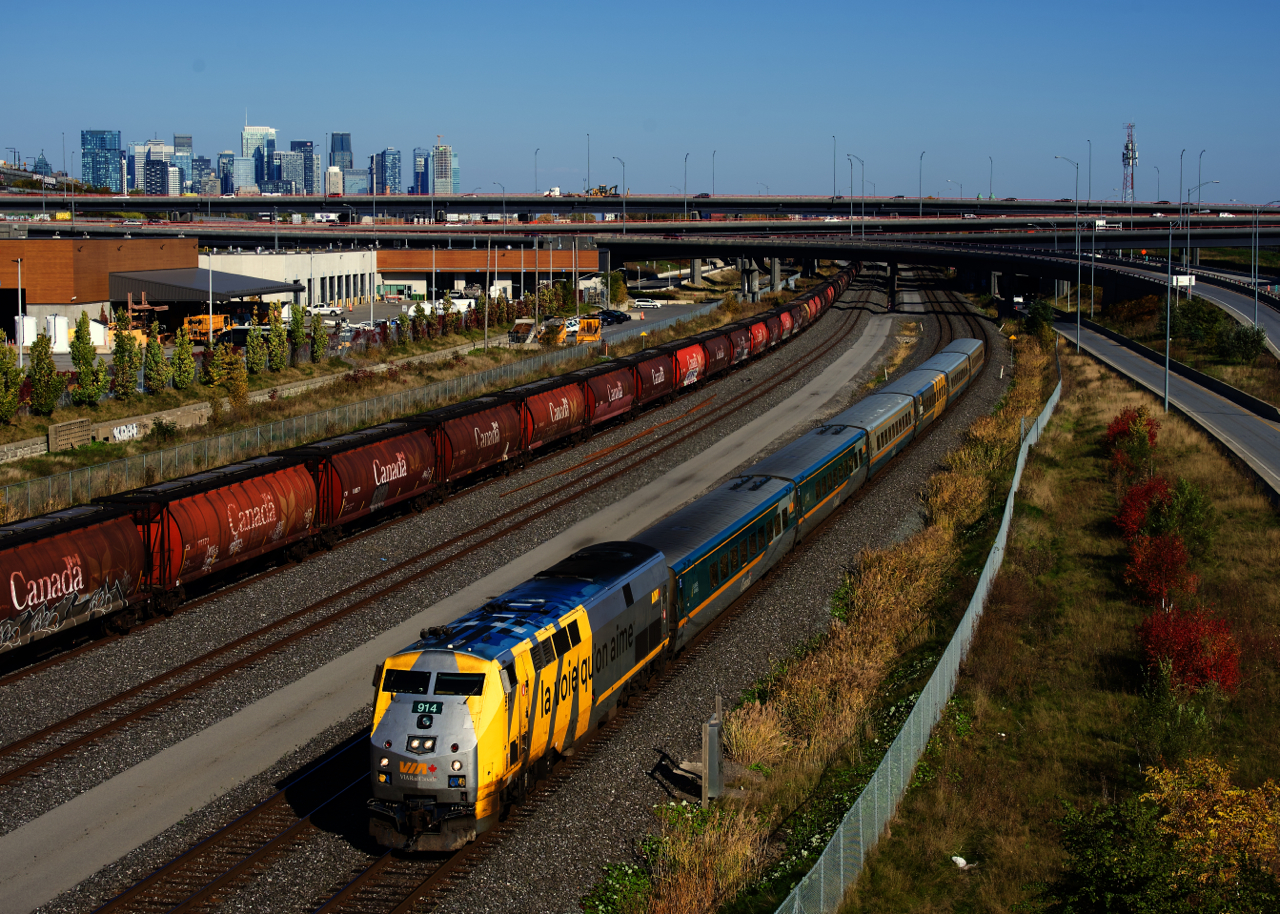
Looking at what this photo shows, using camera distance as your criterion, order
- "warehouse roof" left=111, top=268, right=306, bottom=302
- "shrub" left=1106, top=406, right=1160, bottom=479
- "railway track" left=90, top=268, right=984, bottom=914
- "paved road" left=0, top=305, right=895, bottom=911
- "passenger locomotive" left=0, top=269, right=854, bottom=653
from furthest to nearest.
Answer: "warehouse roof" left=111, top=268, right=306, bottom=302 < "shrub" left=1106, top=406, right=1160, bottom=479 < "passenger locomotive" left=0, top=269, right=854, bottom=653 < "paved road" left=0, top=305, right=895, bottom=911 < "railway track" left=90, top=268, right=984, bottom=914

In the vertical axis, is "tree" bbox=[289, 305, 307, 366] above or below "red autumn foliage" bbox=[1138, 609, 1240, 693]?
above

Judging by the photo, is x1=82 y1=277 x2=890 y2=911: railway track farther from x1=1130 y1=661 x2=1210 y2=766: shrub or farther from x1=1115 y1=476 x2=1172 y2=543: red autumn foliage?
x1=1115 y1=476 x2=1172 y2=543: red autumn foliage

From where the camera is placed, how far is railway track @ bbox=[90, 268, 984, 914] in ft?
50.4

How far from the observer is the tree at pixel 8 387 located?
4262 centimetres

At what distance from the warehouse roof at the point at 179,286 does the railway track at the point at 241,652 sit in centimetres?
4086

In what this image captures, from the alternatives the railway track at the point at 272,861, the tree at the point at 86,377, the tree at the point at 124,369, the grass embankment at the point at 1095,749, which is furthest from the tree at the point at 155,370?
the grass embankment at the point at 1095,749

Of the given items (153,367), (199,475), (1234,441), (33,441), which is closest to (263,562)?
→ (199,475)

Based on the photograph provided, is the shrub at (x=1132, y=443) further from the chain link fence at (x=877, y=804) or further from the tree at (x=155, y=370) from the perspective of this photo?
the tree at (x=155, y=370)

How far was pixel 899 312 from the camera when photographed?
4281 inches

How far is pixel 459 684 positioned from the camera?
16094mm

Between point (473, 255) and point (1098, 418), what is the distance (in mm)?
80470

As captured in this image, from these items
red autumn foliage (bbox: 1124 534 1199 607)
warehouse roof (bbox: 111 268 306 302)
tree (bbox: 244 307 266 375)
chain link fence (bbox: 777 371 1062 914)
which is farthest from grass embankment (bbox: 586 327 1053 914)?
warehouse roof (bbox: 111 268 306 302)

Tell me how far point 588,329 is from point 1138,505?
5178 centimetres

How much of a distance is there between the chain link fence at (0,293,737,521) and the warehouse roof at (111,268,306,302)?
76.1 feet
